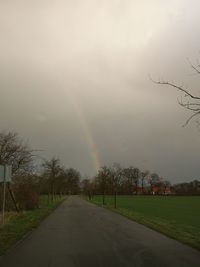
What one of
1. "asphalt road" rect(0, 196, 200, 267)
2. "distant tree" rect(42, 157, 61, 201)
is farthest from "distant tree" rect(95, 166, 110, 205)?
Answer: "asphalt road" rect(0, 196, 200, 267)

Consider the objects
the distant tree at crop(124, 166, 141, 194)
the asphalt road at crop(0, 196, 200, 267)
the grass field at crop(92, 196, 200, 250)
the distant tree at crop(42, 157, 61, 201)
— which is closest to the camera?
the asphalt road at crop(0, 196, 200, 267)

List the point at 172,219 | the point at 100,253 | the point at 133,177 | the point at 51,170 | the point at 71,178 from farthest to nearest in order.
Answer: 1. the point at 133,177
2. the point at 71,178
3. the point at 51,170
4. the point at 172,219
5. the point at 100,253

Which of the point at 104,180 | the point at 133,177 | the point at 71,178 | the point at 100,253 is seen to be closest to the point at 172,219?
the point at 100,253

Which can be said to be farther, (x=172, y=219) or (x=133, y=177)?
(x=133, y=177)

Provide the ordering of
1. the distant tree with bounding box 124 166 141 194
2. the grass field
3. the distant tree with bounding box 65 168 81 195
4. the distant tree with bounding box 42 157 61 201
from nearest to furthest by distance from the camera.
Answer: the grass field
the distant tree with bounding box 42 157 61 201
the distant tree with bounding box 65 168 81 195
the distant tree with bounding box 124 166 141 194

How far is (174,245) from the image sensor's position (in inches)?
603

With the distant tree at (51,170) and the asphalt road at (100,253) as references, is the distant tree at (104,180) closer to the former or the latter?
the distant tree at (51,170)

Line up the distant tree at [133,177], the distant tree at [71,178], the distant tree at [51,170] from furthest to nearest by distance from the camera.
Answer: the distant tree at [133,177]
the distant tree at [71,178]
the distant tree at [51,170]

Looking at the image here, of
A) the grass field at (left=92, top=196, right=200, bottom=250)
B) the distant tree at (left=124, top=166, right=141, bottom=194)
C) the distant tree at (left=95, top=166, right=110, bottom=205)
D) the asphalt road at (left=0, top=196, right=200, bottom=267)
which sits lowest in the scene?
the asphalt road at (left=0, top=196, right=200, bottom=267)

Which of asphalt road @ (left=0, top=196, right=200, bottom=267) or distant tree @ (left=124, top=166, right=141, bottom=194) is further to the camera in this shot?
distant tree @ (left=124, top=166, right=141, bottom=194)

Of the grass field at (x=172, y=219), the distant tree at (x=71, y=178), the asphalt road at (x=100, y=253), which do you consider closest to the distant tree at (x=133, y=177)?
the distant tree at (x=71, y=178)

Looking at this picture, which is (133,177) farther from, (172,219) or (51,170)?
(172,219)

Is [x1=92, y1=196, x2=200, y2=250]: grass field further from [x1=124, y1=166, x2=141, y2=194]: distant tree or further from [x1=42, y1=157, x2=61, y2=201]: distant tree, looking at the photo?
[x1=124, y1=166, x2=141, y2=194]: distant tree

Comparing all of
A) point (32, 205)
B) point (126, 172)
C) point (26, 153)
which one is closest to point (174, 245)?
point (26, 153)
